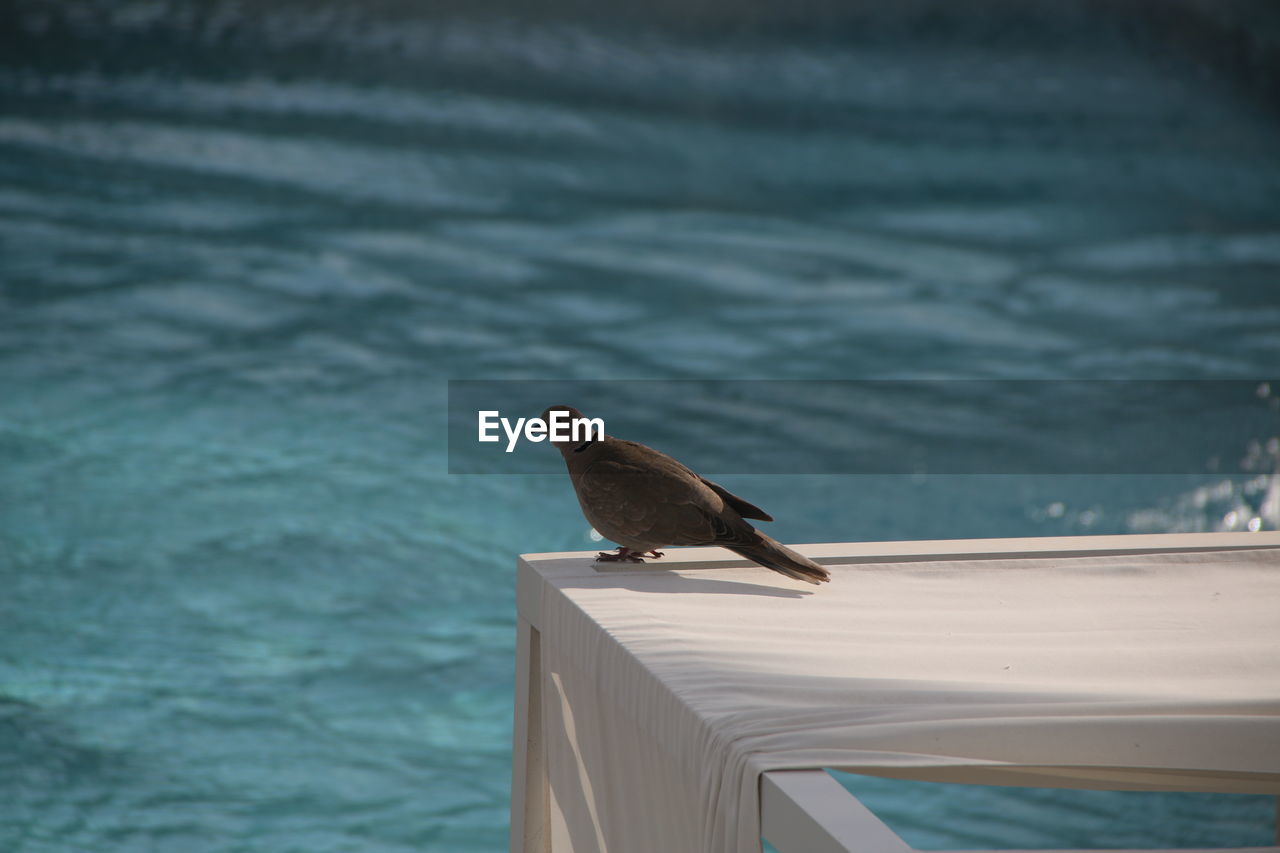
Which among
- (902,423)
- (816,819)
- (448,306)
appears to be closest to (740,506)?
(816,819)

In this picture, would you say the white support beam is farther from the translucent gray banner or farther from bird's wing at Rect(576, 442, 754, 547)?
the translucent gray banner

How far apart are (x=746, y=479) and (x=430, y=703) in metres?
1.98

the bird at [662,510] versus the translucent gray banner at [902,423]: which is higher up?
the bird at [662,510]

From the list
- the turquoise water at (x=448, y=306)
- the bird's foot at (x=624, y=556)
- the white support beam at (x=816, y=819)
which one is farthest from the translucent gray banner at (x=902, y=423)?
the white support beam at (x=816, y=819)

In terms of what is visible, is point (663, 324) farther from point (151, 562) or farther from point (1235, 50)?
point (1235, 50)

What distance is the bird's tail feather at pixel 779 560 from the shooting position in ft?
4.93

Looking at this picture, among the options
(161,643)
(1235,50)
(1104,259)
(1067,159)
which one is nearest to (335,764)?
(161,643)

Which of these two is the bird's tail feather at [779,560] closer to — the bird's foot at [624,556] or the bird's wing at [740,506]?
the bird's wing at [740,506]

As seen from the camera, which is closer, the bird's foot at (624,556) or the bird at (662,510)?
the bird at (662,510)

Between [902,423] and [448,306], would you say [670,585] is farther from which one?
[448,306]

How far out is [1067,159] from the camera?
8.17 meters

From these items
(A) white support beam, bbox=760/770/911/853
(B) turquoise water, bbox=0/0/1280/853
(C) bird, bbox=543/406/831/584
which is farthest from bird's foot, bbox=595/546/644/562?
(B) turquoise water, bbox=0/0/1280/853

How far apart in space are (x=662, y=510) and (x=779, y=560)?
15 cm

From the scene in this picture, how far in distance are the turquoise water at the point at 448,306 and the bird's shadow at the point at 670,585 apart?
2010 mm
